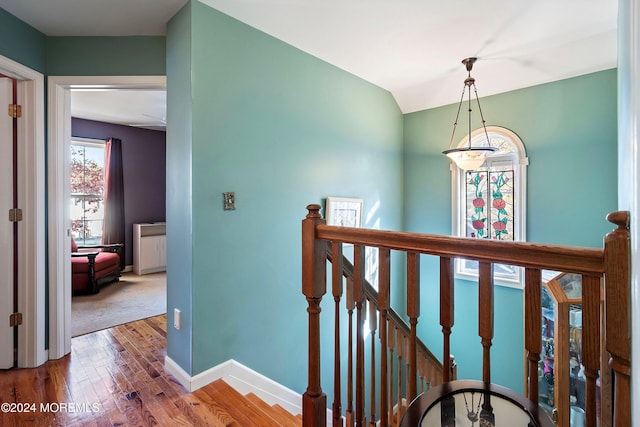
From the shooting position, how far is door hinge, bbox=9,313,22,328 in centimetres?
220

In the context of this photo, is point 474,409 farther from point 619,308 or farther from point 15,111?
point 15,111

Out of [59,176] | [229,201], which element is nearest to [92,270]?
[59,176]

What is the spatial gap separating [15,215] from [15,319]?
727 millimetres

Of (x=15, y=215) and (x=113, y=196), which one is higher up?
(x=113, y=196)

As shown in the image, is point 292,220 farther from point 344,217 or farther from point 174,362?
point 174,362

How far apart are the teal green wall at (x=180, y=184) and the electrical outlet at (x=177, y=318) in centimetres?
3

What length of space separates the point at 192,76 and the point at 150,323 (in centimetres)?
242

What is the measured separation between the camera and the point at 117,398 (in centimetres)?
186

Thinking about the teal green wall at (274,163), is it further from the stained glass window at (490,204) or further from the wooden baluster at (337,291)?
the wooden baluster at (337,291)

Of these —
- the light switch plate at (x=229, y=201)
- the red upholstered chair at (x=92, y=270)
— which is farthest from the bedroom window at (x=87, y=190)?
the light switch plate at (x=229, y=201)

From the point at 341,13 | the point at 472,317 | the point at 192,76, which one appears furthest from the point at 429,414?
the point at 472,317

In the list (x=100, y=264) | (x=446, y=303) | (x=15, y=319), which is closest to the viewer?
(x=446, y=303)

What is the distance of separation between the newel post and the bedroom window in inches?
216

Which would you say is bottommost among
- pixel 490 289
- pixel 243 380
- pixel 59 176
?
pixel 243 380
